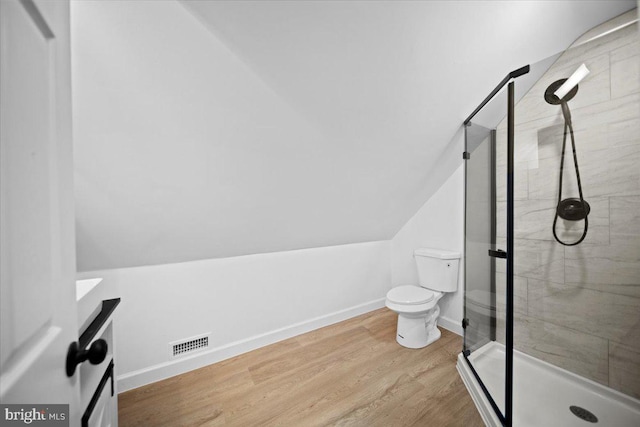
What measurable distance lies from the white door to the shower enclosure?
1732 millimetres

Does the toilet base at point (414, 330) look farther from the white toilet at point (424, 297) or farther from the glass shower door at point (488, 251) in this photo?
the glass shower door at point (488, 251)

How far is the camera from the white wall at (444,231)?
2199 millimetres

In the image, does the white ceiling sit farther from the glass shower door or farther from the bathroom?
the glass shower door

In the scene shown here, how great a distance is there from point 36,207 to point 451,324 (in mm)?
2712

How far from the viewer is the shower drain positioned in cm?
135

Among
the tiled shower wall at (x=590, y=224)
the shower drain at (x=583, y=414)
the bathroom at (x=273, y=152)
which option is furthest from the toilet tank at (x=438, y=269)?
the shower drain at (x=583, y=414)

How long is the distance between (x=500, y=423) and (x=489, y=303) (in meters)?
0.64

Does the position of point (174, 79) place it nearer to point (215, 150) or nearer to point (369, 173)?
point (215, 150)

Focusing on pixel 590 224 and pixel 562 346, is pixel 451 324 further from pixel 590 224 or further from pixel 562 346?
pixel 590 224

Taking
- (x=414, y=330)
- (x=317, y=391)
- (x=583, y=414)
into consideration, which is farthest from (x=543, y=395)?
(x=317, y=391)

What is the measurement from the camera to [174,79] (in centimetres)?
105

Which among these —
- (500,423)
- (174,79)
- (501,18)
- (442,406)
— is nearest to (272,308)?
(442,406)

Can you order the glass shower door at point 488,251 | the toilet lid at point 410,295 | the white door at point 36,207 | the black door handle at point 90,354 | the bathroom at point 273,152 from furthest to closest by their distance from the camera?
the toilet lid at point 410,295
the glass shower door at point 488,251
the bathroom at point 273,152
the black door handle at point 90,354
the white door at point 36,207

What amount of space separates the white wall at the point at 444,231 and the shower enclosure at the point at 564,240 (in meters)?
0.50
